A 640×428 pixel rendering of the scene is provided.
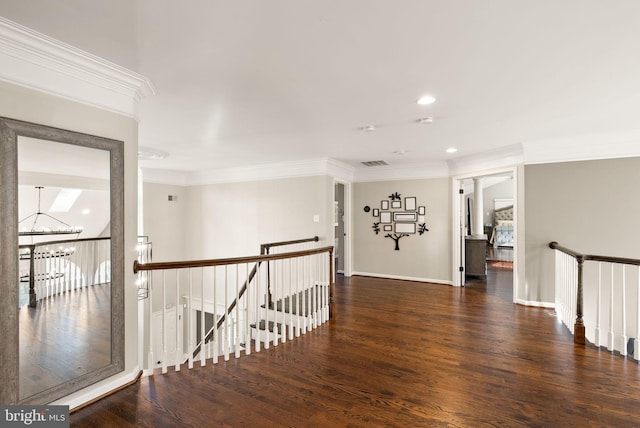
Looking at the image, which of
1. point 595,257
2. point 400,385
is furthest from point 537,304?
point 400,385

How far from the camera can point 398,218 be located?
6.41m

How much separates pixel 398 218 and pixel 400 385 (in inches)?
171

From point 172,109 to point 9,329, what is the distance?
231 centimetres

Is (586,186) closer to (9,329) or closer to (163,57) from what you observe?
(163,57)

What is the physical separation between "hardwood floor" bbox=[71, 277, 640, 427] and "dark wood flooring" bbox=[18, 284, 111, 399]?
13.1 inches

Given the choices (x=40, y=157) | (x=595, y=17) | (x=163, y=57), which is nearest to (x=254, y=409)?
(x=40, y=157)

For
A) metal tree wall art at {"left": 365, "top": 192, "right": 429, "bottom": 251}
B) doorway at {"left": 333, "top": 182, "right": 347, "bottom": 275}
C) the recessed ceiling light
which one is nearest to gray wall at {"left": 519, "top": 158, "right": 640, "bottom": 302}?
metal tree wall art at {"left": 365, "top": 192, "right": 429, "bottom": 251}

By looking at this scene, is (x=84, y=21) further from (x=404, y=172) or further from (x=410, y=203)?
(x=410, y=203)

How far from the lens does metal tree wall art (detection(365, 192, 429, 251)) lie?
20.6 ft

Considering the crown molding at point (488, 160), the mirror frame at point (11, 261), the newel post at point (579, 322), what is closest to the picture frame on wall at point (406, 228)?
the crown molding at point (488, 160)

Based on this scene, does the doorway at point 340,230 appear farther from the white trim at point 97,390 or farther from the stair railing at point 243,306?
the white trim at point 97,390

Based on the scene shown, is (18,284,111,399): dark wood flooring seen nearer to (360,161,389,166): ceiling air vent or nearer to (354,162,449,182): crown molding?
(360,161,389,166): ceiling air vent

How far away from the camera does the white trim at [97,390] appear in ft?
6.85

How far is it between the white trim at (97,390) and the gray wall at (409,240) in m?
5.03
